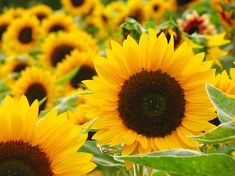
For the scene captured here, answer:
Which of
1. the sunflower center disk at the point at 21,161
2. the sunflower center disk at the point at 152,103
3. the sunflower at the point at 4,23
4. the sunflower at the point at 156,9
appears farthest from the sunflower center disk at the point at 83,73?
the sunflower center disk at the point at 21,161

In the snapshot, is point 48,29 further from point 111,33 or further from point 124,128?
point 124,128

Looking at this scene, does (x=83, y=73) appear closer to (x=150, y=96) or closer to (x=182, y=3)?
(x=182, y=3)

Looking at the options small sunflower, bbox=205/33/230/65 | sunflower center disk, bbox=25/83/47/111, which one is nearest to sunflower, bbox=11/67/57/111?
sunflower center disk, bbox=25/83/47/111

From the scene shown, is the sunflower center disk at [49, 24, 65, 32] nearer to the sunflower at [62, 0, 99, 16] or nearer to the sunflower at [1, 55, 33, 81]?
the sunflower at [1, 55, 33, 81]

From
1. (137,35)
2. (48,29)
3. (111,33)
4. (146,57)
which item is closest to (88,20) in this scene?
(111,33)

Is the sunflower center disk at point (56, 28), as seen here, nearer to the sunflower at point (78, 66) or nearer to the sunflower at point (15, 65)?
the sunflower at point (15, 65)

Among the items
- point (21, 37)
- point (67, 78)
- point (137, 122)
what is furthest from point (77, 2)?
point (137, 122)
